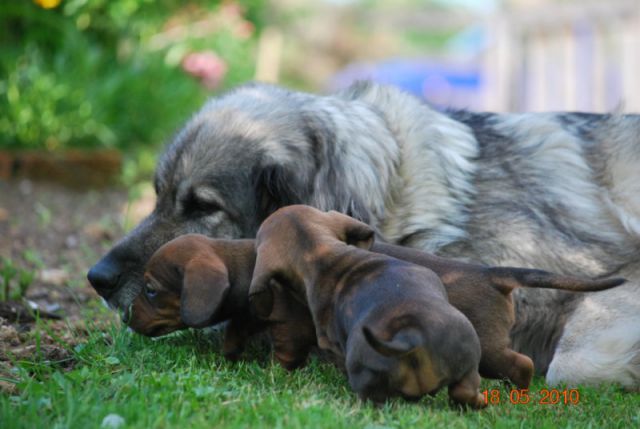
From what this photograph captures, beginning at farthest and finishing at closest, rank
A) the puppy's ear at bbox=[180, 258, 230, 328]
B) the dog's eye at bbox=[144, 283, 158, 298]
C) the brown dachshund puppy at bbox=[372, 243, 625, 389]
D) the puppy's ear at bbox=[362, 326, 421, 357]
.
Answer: the dog's eye at bbox=[144, 283, 158, 298], the puppy's ear at bbox=[180, 258, 230, 328], the brown dachshund puppy at bbox=[372, 243, 625, 389], the puppy's ear at bbox=[362, 326, 421, 357]

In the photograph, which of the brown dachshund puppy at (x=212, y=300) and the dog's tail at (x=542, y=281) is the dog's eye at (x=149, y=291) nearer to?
the brown dachshund puppy at (x=212, y=300)

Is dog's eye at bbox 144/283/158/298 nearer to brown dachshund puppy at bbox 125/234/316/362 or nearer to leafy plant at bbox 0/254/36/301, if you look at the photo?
brown dachshund puppy at bbox 125/234/316/362

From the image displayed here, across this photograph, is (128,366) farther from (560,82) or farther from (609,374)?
(560,82)

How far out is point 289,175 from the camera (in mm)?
3875

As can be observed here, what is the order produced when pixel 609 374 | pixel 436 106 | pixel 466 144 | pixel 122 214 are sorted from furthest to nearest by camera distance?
pixel 122 214
pixel 436 106
pixel 466 144
pixel 609 374

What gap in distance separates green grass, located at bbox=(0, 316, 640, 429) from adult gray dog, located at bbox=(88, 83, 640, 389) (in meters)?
Answer: 0.33

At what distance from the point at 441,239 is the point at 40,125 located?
16.7ft

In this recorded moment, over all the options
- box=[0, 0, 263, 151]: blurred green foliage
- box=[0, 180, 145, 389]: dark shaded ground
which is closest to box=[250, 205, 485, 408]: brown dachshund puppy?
box=[0, 180, 145, 389]: dark shaded ground

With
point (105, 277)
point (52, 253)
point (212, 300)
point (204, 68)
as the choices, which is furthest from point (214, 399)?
point (204, 68)

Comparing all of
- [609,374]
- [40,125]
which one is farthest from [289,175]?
[40,125]

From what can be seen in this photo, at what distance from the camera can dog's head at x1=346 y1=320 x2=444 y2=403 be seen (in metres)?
2.80

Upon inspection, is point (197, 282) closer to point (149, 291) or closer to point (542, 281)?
point (149, 291)

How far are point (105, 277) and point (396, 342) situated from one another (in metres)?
1.56
